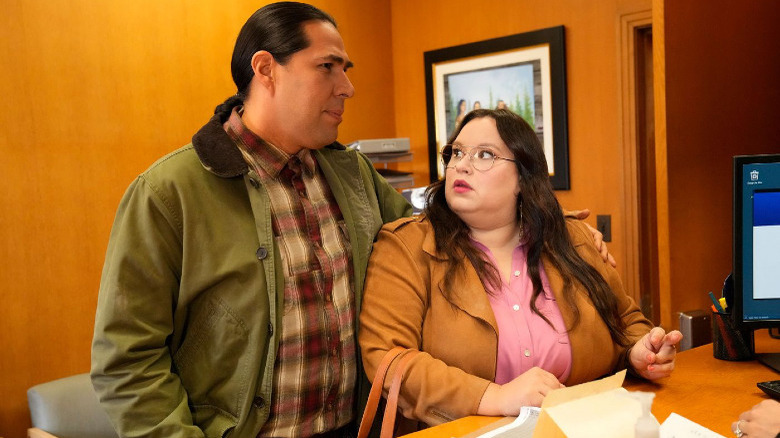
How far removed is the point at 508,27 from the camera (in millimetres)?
4074

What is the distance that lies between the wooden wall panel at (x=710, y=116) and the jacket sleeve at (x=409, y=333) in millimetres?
1004

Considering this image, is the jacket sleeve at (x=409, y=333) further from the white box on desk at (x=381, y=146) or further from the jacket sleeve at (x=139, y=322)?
the white box on desk at (x=381, y=146)

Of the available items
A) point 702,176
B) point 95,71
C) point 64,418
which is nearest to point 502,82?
point 702,176

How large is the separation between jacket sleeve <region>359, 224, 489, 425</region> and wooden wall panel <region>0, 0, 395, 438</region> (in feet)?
5.47

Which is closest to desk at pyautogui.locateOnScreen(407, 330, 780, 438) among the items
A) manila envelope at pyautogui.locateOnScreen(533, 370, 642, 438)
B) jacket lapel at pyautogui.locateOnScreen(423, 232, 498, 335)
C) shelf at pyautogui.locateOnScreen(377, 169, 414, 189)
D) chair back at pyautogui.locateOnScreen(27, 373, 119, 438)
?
jacket lapel at pyautogui.locateOnScreen(423, 232, 498, 335)

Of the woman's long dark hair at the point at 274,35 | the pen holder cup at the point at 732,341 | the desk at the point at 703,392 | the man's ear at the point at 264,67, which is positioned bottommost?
the desk at the point at 703,392

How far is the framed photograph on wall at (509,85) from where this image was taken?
3.89 metres

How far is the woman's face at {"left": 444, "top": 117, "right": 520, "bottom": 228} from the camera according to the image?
1938 millimetres

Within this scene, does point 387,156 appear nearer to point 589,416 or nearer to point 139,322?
point 139,322

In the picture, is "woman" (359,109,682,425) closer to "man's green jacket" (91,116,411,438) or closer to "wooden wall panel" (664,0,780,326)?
"man's green jacket" (91,116,411,438)

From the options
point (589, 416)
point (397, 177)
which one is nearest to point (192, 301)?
point (589, 416)

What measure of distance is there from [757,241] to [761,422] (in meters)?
0.68

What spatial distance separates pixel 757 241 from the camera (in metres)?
1.85

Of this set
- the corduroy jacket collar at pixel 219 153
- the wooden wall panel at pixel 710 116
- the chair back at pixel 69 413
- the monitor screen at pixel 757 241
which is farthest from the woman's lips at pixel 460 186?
the chair back at pixel 69 413
